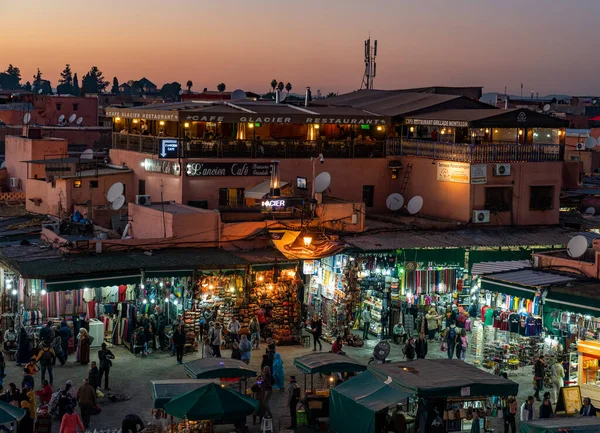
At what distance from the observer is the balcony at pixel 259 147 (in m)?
33.9

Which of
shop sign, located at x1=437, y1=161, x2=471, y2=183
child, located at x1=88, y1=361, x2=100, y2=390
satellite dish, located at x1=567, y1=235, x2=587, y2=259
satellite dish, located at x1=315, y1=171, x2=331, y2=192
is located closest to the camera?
child, located at x1=88, y1=361, x2=100, y2=390

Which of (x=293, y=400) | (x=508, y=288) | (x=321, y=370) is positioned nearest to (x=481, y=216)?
(x=508, y=288)

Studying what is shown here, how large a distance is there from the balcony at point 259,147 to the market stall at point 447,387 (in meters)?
16.4

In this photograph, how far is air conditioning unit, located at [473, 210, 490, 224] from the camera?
33656 mm

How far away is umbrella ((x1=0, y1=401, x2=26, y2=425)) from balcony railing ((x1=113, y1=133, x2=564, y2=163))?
57.7 feet

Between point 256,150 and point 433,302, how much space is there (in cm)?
928

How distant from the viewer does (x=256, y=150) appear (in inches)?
1369

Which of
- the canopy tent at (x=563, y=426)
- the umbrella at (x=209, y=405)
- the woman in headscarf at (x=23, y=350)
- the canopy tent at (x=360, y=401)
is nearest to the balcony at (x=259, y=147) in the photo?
the woman in headscarf at (x=23, y=350)

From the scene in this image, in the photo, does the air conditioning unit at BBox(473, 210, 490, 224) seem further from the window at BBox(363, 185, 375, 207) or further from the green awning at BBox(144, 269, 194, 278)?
the green awning at BBox(144, 269, 194, 278)

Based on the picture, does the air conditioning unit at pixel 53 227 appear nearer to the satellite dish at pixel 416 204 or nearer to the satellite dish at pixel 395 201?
the satellite dish at pixel 416 204

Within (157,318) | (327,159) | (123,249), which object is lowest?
(157,318)

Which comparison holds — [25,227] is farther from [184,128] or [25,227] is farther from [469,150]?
[469,150]

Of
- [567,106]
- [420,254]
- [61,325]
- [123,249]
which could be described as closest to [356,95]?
[420,254]

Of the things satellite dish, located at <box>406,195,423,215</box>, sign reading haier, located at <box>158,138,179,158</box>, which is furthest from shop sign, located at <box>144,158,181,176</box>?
satellite dish, located at <box>406,195,423,215</box>
